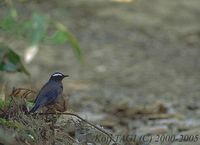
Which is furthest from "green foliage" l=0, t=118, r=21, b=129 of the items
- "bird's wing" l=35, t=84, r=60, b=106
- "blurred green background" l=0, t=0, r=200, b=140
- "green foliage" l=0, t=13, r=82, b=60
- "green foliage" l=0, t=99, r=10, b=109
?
"blurred green background" l=0, t=0, r=200, b=140

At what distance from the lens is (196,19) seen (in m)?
9.89

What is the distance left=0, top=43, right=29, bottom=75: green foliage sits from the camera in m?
5.15

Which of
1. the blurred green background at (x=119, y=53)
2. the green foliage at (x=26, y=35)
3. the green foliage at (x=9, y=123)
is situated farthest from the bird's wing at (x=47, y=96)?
the blurred green background at (x=119, y=53)

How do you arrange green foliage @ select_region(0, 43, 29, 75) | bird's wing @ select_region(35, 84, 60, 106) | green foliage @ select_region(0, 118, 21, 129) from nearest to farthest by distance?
green foliage @ select_region(0, 118, 21, 129)
bird's wing @ select_region(35, 84, 60, 106)
green foliage @ select_region(0, 43, 29, 75)

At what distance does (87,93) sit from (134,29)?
2.35 m

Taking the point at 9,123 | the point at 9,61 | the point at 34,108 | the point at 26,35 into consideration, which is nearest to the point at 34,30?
the point at 26,35

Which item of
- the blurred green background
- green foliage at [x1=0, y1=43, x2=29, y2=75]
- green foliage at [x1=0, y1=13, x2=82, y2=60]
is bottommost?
green foliage at [x1=0, y1=43, x2=29, y2=75]

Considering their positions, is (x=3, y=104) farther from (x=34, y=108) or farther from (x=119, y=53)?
(x=119, y=53)

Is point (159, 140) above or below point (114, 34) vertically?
below

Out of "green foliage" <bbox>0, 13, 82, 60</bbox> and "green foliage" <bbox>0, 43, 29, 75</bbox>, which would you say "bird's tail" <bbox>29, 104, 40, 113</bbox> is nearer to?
"green foliage" <bbox>0, 13, 82, 60</bbox>

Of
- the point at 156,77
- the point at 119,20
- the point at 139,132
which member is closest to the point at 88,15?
the point at 119,20

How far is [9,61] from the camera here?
5.24m

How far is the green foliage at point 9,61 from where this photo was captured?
5152 millimetres

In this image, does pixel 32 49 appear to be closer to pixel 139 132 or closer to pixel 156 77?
pixel 139 132
